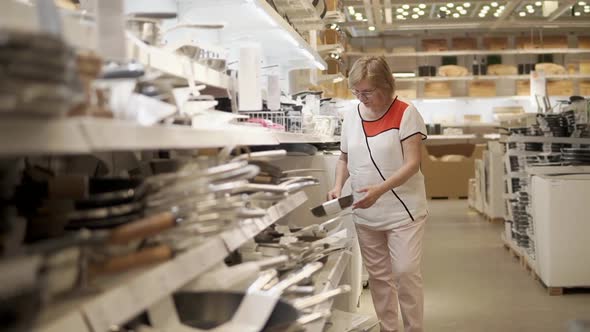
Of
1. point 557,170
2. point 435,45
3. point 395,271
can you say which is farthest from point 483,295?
point 435,45

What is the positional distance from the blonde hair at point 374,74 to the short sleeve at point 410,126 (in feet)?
0.61

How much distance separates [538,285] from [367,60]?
307 centimetres

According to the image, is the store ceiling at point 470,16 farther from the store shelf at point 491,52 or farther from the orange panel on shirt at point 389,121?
the orange panel on shirt at point 389,121

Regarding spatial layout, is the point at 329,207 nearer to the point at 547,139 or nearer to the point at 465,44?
the point at 547,139

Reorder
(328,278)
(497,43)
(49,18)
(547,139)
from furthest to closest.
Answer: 1. (497,43)
2. (547,139)
3. (328,278)
4. (49,18)

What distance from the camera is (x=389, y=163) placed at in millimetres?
4027

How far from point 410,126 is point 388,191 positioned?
370 mm

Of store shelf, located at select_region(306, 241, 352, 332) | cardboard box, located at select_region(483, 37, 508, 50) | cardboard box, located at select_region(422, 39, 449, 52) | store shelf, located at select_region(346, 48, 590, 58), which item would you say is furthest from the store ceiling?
store shelf, located at select_region(306, 241, 352, 332)

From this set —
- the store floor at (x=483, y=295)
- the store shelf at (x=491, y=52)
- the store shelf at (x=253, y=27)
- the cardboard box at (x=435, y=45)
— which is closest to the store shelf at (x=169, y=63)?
the store shelf at (x=253, y=27)

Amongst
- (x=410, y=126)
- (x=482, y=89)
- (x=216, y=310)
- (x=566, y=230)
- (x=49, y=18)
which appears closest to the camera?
(x=49, y=18)

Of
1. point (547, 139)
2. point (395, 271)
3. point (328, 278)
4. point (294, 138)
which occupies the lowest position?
point (395, 271)

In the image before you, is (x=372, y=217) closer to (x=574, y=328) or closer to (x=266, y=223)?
(x=266, y=223)

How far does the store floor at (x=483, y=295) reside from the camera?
4980 mm

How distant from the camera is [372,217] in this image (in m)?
4.06
